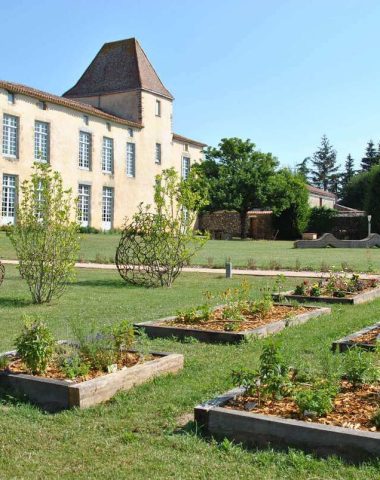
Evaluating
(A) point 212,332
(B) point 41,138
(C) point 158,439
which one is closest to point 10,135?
(B) point 41,138

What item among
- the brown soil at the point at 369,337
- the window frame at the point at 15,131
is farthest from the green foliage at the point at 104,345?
the window frame at the point at 15,131

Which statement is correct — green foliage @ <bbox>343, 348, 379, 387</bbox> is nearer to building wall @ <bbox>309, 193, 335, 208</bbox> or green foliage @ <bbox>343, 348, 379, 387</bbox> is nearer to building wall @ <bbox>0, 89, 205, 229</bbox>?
building wall @ <bbox>0, 89, 205, 229</bbox>

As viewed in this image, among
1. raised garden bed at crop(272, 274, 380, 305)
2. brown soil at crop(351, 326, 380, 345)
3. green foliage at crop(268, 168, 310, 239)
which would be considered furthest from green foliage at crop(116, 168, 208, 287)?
green foliage at crop(268, 168, 310, 239)

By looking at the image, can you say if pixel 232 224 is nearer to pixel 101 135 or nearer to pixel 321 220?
pixel 321 220

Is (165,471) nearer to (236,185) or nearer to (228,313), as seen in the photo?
(228,313)

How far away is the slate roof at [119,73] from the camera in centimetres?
4684

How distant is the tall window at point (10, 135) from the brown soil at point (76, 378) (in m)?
32.6

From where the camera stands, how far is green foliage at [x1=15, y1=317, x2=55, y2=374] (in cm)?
547

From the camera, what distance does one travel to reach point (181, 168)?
52.7 meters

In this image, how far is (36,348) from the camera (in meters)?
5.48

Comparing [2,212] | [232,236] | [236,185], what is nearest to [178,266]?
[2,212]

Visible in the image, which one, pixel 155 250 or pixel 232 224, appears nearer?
pixel 155 250

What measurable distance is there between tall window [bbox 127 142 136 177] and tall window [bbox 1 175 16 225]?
11389 millimetres

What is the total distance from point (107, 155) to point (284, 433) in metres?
42.0
